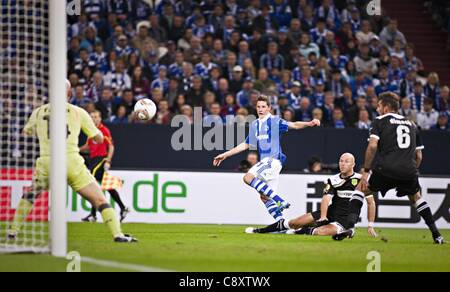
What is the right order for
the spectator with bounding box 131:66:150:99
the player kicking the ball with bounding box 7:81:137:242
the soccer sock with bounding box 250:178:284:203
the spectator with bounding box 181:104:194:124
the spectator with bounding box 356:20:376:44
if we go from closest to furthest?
the player kicking the ball with bounding box 7:81:137:242 < the soccer sock with bounding box 250:178:284:203 < the spectator with bounding box 181:104:194:124 < the spectator with bounding box 131:66:150:99 < the spectator with bounding box 356:20:376:44

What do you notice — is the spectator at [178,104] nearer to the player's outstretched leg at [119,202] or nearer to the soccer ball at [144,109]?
the soccer ball at [144,109]

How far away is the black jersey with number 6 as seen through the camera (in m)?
12.1

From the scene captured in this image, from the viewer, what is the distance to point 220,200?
665 inches

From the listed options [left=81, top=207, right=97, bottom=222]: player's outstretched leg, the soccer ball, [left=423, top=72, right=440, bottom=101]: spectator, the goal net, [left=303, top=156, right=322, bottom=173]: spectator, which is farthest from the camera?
[left=423, top=72, right=440, bottom=101]: spectator

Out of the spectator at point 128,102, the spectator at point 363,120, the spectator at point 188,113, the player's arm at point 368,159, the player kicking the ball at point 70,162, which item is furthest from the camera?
the spectator at point 363,120

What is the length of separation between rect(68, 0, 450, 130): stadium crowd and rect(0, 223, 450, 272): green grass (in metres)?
5.22

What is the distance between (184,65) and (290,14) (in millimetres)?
3239

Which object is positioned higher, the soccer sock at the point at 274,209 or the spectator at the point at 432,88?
the spectator at the point at 432,88

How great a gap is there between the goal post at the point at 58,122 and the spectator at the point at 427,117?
11.0 meters

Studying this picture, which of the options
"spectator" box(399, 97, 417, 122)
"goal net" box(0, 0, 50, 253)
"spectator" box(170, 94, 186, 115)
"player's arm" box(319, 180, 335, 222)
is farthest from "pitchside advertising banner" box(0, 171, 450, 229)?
"player's arm" box(319, 180, 335, 222)

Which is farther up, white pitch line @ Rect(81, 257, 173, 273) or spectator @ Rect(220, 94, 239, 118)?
spectator @ Rect(220, 94, 239, 118)

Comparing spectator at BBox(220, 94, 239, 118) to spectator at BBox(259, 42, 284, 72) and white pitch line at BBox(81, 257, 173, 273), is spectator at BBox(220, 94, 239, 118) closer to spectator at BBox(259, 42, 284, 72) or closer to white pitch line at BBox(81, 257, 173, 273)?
spectator at BBox(259, 42, 284, 72)

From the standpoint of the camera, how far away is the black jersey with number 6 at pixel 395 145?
12.1 meters

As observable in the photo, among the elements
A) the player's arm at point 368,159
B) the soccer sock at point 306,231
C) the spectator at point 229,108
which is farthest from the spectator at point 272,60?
the player's arm at point 368,159
